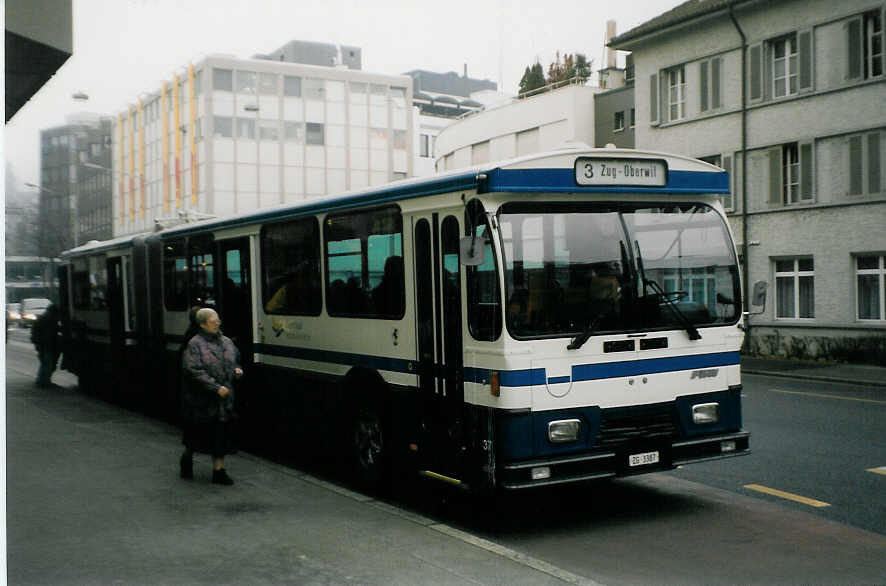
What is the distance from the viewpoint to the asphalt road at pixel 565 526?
605 centimetres

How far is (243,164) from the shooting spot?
45094 millimetres

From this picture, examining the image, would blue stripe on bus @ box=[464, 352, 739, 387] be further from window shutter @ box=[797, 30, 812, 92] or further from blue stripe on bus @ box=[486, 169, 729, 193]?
window shutter @ box=[797, 30, 812, 92]

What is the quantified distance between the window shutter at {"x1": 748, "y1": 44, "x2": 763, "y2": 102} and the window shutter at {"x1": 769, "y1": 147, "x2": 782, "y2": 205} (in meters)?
1.80

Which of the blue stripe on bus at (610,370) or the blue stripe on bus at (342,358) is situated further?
the blue stripe on bus at (342,358)

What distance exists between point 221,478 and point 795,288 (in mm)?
21711

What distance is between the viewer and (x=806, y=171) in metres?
26.5

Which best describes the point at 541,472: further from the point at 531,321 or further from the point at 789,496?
the point at 789,496

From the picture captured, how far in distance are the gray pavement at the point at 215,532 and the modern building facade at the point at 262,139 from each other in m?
26.0

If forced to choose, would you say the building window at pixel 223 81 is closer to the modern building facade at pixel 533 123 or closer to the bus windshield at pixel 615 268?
the modern building facade at pixel 533 123

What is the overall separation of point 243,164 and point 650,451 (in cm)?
3998

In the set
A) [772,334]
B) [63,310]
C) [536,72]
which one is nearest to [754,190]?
[772,334]

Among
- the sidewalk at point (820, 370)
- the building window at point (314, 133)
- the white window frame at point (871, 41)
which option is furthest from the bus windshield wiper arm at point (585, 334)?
the building window at point (314, 133)

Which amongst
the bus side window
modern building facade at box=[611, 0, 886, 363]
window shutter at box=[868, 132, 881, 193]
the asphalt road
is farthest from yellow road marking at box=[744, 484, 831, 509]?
window shutter at box=[868, 132, 881, 193]

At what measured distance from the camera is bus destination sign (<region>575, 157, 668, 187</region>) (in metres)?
7.37
